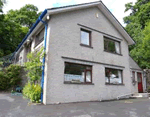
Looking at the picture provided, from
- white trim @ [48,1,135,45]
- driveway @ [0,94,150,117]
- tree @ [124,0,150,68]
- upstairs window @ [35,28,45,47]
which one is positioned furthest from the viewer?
tree @ [124,0,150,68]

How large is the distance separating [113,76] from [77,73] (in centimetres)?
420

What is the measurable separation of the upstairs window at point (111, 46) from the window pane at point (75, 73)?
11.1 ft

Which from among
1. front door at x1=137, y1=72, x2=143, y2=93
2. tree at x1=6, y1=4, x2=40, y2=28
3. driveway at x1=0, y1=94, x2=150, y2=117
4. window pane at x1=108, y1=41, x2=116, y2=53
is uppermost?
tree at x1=6, y1=4, x2=40, y2=28

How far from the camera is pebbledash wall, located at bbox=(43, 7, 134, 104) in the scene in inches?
318

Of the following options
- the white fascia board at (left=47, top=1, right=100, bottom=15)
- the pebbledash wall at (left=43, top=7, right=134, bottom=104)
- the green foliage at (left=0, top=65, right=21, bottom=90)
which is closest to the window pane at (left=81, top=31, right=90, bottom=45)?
the pebbledash wall at (left=43, top=7, right=134, bottom=104)

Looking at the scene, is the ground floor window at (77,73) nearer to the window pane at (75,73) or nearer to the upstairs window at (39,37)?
the window pane at (75,73)

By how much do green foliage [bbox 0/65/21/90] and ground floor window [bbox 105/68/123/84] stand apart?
8.03 meters

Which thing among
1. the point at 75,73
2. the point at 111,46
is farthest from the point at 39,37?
the point at 111,46

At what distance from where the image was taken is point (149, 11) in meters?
25.8

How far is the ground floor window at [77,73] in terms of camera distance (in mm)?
8883

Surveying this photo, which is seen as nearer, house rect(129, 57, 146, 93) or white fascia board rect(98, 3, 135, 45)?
white fascia board rect(98, 3, 135, 45)

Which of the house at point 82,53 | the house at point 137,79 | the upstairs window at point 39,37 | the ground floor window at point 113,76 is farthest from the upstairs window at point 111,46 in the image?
Answer: the upstairs window at point 39,37

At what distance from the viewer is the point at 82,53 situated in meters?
9.84

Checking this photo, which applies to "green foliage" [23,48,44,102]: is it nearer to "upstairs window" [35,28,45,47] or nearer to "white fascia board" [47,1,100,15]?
"upstairs window" [35,28,45,47]
